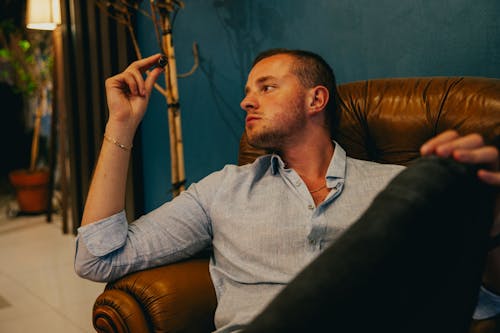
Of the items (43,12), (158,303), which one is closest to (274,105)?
(158,303)

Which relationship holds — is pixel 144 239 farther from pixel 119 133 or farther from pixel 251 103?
pixel 251 103

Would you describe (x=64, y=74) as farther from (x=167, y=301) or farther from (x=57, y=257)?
(x=167, y=301)

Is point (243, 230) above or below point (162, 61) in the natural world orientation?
below

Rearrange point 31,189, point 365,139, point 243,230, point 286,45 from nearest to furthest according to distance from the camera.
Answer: point 243,230, point 365,139, point 286,45, point 31,189

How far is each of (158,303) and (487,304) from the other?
0.72 metres

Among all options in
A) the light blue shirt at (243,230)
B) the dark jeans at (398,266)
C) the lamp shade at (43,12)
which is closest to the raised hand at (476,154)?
the dark jeans at (398,266)

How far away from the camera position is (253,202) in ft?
4.60

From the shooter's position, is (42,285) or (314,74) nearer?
(314,74)

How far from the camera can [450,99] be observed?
147 centimetres

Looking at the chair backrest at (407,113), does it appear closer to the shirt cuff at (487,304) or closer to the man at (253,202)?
the man at (253,202)

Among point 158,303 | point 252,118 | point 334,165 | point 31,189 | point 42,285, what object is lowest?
point 42,285

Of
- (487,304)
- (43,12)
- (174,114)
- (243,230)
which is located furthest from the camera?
(43,12)

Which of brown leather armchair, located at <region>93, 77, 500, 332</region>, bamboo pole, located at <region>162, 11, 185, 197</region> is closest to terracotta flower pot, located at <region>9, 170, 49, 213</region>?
bamboo pole, located at <region>162, 11, 185, 197</region>

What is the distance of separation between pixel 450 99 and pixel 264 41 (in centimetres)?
110
